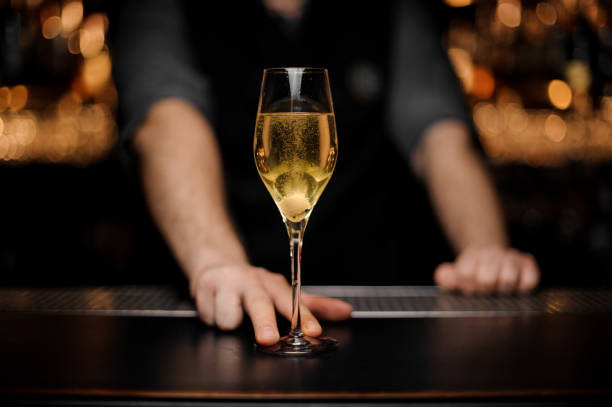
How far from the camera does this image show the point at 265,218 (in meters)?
1.64

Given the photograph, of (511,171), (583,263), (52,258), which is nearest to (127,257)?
(52,258)

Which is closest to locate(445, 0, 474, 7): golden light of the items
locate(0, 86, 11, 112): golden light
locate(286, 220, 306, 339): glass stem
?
locate(0, 86, 11, 112): golden light

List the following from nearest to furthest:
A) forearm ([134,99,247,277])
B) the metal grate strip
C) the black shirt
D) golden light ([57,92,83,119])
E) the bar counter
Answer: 1. the bar counter
2. the metal grate strip
3. forearm ([134,99,247,277])
4. the black shirt
5. golden light ([57,92,83,119])

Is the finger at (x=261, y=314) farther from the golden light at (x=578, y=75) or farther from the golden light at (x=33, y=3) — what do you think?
the golden light at (x=33, y=3)

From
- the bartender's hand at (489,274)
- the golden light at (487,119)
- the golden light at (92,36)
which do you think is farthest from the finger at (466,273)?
the golden light at (92,36)

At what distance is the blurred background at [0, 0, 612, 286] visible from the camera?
298 cm

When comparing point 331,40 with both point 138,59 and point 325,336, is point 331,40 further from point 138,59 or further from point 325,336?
point 325,336

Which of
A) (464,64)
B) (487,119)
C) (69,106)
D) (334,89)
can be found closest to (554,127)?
(487,119)

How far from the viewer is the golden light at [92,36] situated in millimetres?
3262

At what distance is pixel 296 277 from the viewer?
29.4 inches

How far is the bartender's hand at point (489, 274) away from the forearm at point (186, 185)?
1.07 ft

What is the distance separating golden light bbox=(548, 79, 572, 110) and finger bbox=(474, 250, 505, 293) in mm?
2423

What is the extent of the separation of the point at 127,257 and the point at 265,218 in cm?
175

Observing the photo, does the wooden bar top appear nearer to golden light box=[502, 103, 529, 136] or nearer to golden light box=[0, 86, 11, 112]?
golden light box=[502, 103, 529, 136]
